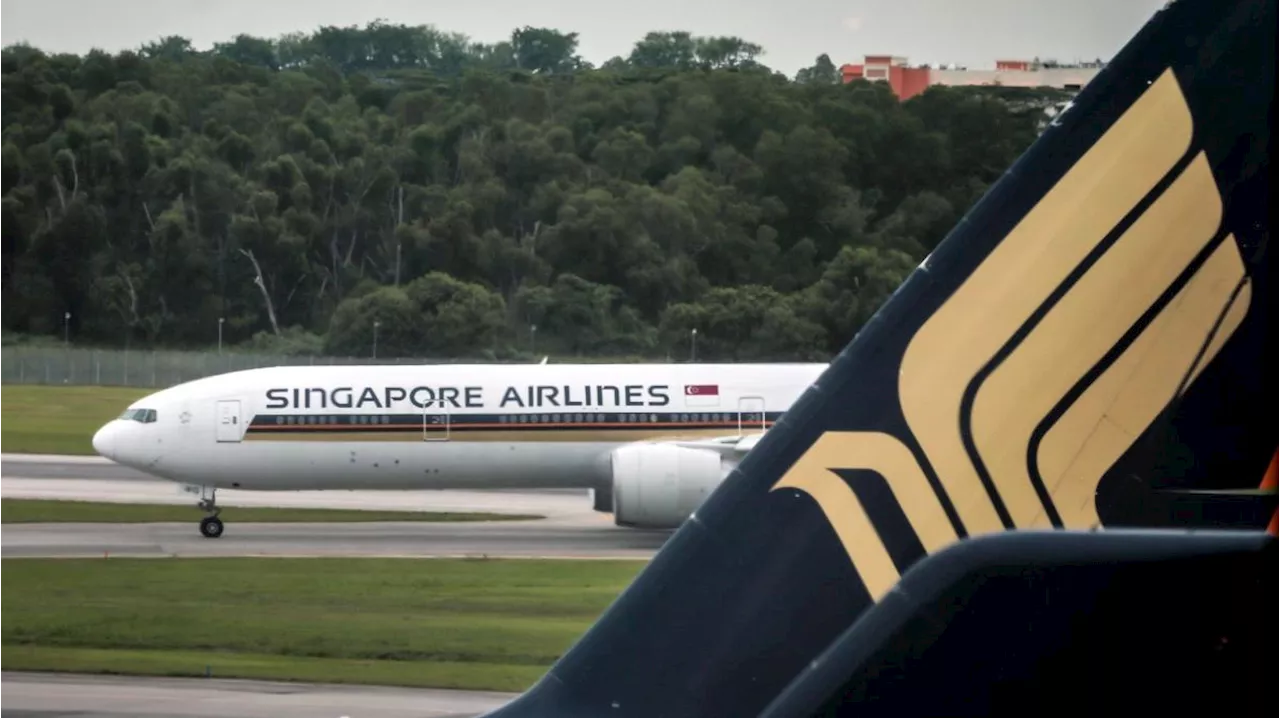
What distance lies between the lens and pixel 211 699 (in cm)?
1331

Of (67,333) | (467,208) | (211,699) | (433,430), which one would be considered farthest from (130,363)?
(211,699)

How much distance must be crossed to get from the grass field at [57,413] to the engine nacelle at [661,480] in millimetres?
19061

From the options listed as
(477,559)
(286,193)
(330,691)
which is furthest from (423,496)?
(330,691)

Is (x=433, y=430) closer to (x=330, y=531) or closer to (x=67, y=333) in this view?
(x=330, y=531)

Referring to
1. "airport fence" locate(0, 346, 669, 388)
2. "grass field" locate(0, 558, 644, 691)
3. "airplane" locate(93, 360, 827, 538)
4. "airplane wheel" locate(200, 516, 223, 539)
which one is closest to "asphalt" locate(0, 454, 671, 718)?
"airplane wheel" locate(200, 516, 223, 539)

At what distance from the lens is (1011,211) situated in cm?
383

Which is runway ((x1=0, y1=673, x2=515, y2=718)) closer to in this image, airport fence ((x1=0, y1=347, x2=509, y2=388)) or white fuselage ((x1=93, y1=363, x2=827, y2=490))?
white fuselage ((x1=93, y1=363, x2=827, y2=490))

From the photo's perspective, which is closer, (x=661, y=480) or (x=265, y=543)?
(x=661, y=480)

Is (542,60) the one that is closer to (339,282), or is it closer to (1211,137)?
(339,282)

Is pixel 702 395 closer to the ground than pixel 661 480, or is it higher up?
higher up

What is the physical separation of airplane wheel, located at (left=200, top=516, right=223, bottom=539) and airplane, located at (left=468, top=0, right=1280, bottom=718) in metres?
22.9

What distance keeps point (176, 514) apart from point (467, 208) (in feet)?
54.1

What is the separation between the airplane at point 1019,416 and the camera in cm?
341

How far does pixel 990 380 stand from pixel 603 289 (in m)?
34.6
